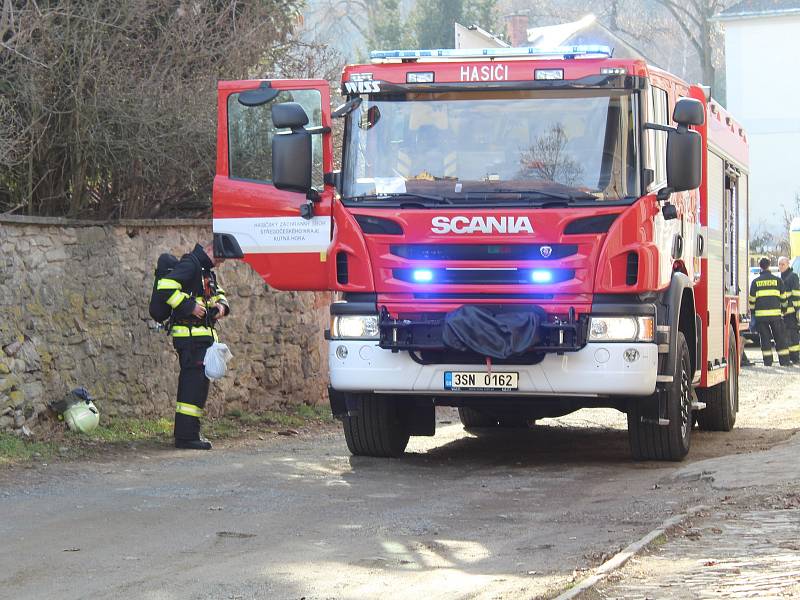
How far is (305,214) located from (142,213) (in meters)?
4.48

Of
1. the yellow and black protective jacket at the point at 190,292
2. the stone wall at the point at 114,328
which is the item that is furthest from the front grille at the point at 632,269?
the stone wall at the point at 114,328

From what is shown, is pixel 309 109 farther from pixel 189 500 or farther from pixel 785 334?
pixel 785 334

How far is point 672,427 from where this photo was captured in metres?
11.0

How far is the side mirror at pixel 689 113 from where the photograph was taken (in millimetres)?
10039

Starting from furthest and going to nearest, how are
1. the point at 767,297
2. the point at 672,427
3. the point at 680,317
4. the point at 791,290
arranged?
1. the point at 791,290
2. the point at 767,297
3. the point at 680,317
4. the point at 672,427

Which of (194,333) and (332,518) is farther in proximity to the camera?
(194,333)

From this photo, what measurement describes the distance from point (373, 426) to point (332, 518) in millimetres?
2766

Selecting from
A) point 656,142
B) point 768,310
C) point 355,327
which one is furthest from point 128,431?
point 768,310

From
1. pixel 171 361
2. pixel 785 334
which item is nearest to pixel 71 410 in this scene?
pixel 171 361

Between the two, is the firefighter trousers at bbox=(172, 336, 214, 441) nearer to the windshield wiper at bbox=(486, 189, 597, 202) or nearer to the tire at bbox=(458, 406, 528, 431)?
the tire at bbox=(458, 406, 528, 431)

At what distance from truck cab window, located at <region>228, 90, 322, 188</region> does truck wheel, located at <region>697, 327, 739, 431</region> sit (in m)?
4.81

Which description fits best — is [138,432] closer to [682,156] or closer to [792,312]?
[682,156]

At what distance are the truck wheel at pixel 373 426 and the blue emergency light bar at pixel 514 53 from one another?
2625 millimetres

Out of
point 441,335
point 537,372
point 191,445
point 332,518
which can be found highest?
point 441,335
